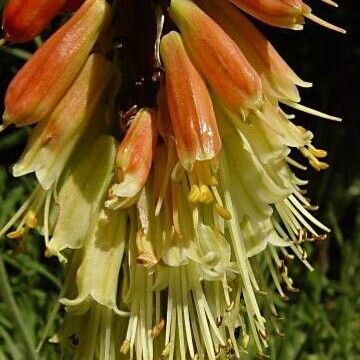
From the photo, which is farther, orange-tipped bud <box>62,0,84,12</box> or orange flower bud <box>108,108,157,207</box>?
orange-tipped bud <box>62,0,84,12</box>

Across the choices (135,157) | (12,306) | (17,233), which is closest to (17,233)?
(17,233)

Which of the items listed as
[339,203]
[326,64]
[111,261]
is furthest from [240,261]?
[326,64]

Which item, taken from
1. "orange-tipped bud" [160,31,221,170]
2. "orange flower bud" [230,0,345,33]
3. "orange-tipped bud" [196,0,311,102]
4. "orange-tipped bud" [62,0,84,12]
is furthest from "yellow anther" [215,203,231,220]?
"orange-tipped bud" [62,0,84,12]

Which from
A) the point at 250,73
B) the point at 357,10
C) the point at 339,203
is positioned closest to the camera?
the point at 250,73

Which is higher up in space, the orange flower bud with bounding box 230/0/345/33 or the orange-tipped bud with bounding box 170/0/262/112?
the orange flower bud with bounding box 230/0/345/33

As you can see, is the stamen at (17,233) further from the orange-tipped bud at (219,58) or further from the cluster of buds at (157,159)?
the orange-tipped bud at (219,58)

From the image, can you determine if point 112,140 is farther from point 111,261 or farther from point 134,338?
point 134,338

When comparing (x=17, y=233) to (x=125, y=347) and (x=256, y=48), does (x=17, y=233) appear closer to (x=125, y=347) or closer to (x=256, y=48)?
(x=125, y=347)

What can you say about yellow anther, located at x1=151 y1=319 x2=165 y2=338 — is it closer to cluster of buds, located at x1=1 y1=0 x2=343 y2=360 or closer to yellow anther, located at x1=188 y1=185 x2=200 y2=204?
cluster of buds, located at x1=1 y1=0 x2=343 y2=360
